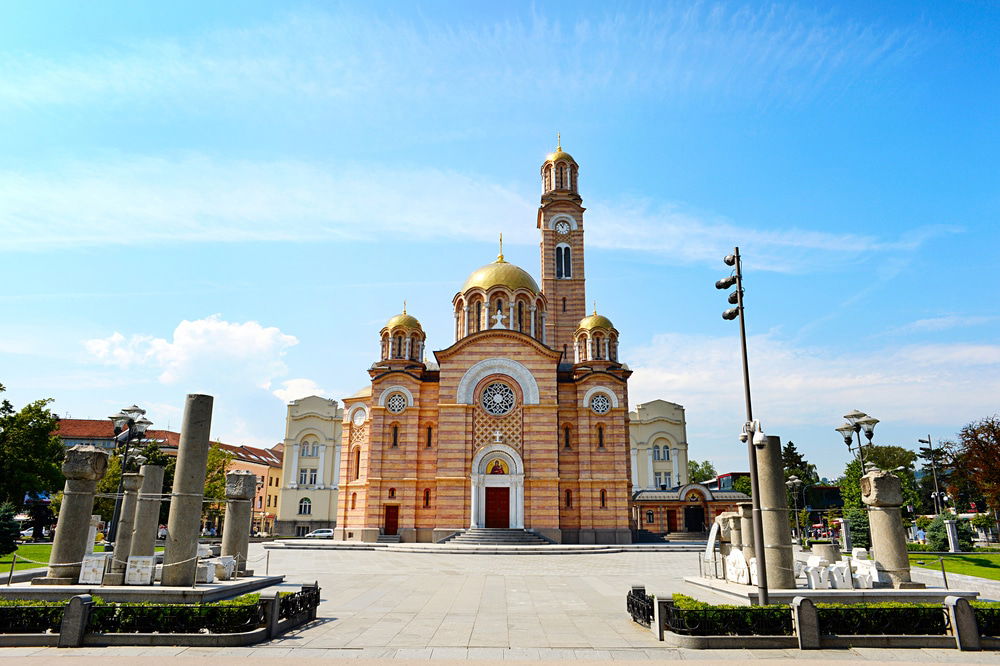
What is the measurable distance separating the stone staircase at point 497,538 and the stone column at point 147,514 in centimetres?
2181

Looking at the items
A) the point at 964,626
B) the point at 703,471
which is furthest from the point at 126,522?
the point at 703,471

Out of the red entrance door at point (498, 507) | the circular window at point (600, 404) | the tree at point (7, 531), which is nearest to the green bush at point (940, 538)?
the circular window at point (600, 404)

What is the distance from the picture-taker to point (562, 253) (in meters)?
48.3

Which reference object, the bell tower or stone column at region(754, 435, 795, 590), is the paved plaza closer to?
stone column at region(754, 435, 795, 590)

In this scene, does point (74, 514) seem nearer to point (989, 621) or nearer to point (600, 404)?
point (989, 621)

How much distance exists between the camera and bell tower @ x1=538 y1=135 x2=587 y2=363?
46812 mm

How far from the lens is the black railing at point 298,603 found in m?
11.2

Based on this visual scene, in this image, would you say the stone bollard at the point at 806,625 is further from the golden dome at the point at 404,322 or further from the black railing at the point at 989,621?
the golden dome at the point at 404,322

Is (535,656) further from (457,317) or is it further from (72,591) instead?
(457,317)

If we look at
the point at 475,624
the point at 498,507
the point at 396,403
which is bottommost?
the point at 475,624

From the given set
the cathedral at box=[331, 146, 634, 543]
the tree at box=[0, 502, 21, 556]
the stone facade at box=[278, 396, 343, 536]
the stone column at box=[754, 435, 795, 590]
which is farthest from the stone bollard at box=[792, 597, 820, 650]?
the stone facade at box=[278, 396, 343, 536]

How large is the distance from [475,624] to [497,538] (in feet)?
77.8

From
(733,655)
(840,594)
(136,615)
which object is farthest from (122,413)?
(840,594)

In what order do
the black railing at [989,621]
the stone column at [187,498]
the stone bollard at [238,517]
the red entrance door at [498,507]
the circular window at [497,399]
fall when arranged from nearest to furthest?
1. the black railing at [989,621]
2. the stone column at [187,498]
3. the stone bollard at [238,517]
4. the red entrance door at [498,507]
5. the circular window at [497,399]
